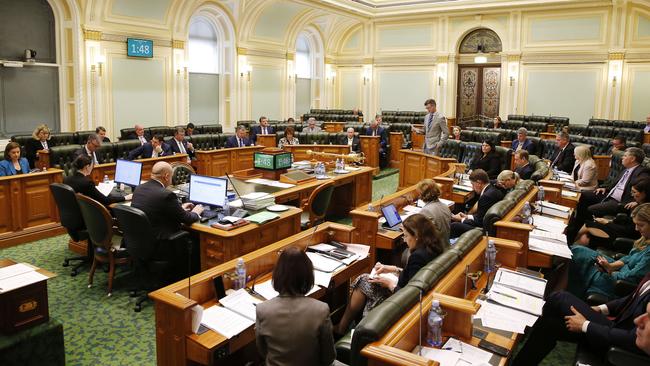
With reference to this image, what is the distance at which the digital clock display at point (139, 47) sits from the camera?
12.4 metres

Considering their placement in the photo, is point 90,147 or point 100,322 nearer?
point 100,322

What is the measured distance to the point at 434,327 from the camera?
278 centimetres

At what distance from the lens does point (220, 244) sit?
4.58 metres

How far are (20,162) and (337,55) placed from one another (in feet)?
49.8

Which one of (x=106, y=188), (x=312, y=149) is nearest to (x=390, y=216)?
(x=106, y=188)

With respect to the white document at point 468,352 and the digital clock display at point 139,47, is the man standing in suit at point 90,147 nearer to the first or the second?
the digital clock display at point 139,47

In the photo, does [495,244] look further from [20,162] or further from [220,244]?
[20,162]

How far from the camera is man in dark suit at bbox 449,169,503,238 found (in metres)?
5.43

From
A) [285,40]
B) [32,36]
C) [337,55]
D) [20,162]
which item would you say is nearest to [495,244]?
[20,162]

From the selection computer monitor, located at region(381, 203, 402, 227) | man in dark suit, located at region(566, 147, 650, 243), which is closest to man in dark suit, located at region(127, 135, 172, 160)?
computer monitor, located at region(381, 203, 402, 227)

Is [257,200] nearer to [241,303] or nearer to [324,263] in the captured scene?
[324,263]

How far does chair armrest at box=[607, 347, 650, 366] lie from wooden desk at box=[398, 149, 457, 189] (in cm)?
612

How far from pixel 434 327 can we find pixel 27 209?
5664 mm

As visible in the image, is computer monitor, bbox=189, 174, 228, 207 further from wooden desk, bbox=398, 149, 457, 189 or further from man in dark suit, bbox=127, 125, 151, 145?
wooden desk, bbox=398, 149, 457, 189
